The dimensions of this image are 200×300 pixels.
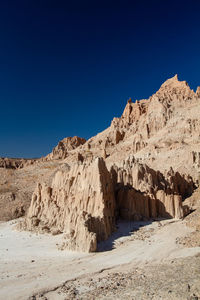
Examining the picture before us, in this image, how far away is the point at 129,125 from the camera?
88.6 meters

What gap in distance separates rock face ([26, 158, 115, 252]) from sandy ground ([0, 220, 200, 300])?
3.09 feet

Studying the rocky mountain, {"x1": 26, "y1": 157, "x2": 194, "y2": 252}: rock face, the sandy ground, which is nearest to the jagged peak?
the rocky mountain

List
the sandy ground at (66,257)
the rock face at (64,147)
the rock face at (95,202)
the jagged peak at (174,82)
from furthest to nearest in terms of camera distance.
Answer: the jagged peak at (174,82) → the rock face at (64,147) → the rock face at (95,202) → the sandy ground at (66,257)

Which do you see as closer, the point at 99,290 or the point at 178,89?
the point at 99,290

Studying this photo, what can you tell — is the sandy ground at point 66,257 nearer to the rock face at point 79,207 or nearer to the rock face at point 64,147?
the rock face at point 79,207

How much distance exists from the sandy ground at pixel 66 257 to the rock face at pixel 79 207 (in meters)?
0.94

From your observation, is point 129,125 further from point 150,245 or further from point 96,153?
point 150,245

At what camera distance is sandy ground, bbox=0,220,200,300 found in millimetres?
9484

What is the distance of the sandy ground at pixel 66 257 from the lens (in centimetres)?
948

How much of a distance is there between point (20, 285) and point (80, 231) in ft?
16.5

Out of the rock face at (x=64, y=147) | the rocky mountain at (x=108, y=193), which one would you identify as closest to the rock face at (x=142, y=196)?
the rocky mountain at (x=108, y=193)

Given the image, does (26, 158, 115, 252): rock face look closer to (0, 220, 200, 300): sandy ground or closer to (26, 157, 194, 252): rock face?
(26, 157, 194, 252): rock face

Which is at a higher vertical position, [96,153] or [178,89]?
[178,89]

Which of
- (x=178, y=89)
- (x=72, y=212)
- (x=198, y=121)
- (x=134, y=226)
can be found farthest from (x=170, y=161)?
(x=178, y=89)
